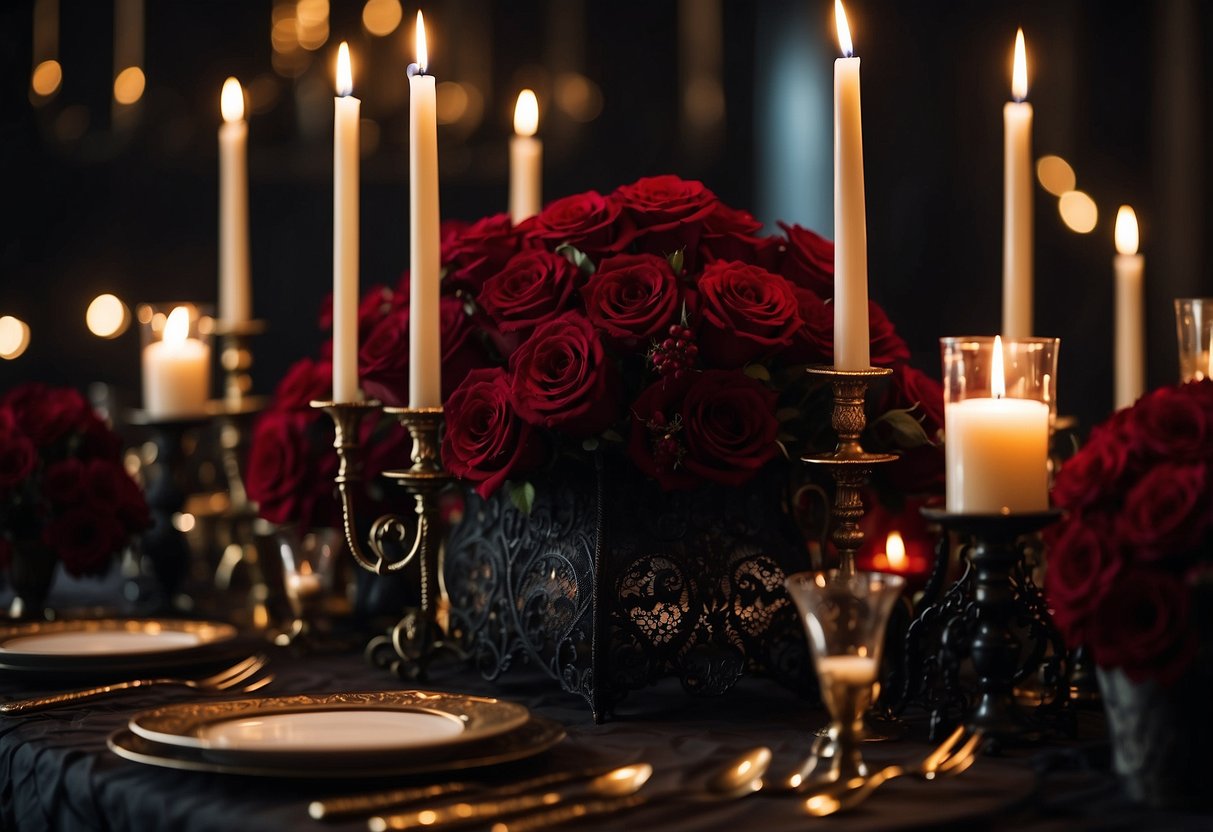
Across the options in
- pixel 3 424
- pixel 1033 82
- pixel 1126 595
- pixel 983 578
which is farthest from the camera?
pixel 1033 82

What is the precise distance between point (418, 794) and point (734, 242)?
1.78 ft

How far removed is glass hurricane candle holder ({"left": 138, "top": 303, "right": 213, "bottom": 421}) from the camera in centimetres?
166

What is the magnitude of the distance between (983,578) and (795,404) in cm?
23

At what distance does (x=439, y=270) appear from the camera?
3.95 ft

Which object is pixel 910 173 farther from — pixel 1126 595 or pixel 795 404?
pixel 1126 595

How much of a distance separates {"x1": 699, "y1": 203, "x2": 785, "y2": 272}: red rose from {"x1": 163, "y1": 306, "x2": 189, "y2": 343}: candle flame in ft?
2.57

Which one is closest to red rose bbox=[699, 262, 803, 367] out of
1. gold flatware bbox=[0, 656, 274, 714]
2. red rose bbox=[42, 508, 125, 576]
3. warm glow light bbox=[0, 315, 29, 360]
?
gold flatware bbox=[0, 656, 274, 714]

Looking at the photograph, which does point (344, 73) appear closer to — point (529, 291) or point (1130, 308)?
point (529, 291)

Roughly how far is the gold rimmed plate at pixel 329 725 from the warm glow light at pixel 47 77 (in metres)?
2.00

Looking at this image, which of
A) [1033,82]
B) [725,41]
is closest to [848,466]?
[1033,82]

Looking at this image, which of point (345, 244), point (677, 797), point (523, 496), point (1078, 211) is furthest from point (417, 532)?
point (1078, 211)

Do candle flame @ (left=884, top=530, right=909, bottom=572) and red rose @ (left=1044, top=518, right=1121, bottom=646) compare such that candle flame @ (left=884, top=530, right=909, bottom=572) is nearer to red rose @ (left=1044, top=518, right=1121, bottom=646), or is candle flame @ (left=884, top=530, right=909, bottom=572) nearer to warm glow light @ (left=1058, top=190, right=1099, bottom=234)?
red rose @ (left=1044, top=518, right=1121, bottom=646)

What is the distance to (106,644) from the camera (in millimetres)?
1330

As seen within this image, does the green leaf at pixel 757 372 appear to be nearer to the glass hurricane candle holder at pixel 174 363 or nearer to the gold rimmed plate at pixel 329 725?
the gold rimmed plate at pixel 329 725
